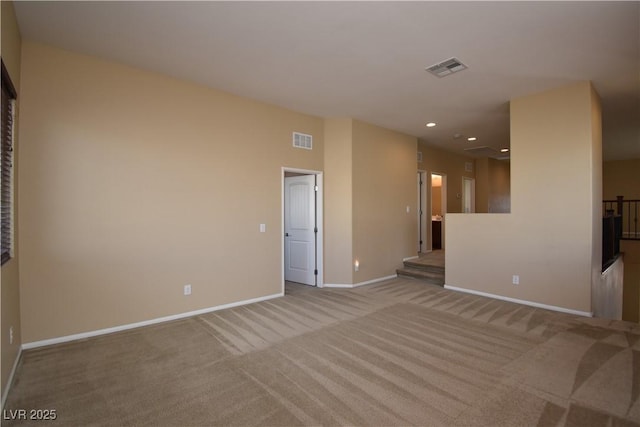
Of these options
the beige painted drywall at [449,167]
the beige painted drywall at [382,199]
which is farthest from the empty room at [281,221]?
the beige painted drywall at [449,167]

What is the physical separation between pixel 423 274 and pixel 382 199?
66.5 inches

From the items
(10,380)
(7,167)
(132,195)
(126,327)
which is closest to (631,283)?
(126,327)

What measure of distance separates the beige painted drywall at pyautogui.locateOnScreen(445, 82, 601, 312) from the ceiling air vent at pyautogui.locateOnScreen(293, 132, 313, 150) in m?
3.18

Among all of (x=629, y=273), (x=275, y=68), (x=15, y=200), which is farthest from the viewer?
(x=629, y=273)

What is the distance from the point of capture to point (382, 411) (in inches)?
83.0

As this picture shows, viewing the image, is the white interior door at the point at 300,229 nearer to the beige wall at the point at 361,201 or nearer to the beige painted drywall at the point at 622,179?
the beige wall at the point at 361,201

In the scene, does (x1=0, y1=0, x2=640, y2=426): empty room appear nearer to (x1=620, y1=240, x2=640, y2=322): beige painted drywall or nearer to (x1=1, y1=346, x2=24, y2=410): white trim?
(x1=1, y1=346, x2=24, y2=410): white trim

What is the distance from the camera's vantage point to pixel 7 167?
268 centimetres

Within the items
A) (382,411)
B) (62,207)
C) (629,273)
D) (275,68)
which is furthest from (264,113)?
(629,273)

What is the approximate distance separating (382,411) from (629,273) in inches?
360

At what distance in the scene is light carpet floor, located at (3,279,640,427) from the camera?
6.86 feet

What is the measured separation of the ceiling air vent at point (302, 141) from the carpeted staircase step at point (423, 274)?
3.19 metres

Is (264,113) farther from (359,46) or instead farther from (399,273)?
(399,273)

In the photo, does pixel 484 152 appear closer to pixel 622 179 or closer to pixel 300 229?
pixel 622 179
